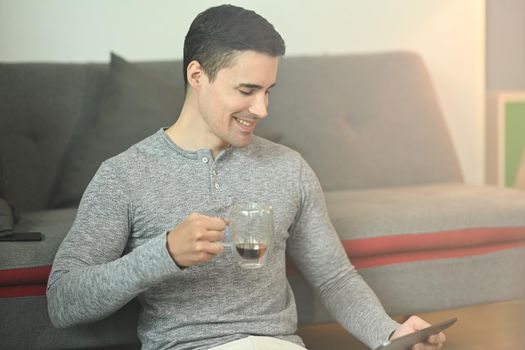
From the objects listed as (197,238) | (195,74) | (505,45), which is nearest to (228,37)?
(195,74)

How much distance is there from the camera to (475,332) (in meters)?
2.25

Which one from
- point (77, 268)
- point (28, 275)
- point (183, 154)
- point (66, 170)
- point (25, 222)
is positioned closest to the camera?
point (77, 268)

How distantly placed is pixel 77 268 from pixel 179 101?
867mm

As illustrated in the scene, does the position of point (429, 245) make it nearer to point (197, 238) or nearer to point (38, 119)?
point (197, 238)

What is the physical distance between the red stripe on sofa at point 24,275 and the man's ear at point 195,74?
470mm

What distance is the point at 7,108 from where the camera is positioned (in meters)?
2.20

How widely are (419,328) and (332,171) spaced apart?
3.65 feet

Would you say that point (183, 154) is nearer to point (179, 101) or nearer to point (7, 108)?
point (179, 101)

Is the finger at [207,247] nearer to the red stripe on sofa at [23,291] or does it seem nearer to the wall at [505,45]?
the red stripe on sofa at [23,291]

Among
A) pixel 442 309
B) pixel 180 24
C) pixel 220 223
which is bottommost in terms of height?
pixel 442 309

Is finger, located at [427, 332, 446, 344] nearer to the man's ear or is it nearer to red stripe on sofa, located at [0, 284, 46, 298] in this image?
the man's ear

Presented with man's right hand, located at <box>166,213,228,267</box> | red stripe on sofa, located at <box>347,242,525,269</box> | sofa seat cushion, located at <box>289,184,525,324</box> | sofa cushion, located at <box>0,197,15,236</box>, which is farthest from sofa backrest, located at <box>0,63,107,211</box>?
man's right hand, located at <box>166,213,228,267</box>

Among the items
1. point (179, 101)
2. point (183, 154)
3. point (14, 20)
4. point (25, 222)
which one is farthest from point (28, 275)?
point (14, 20)

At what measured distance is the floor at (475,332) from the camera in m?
2.11
